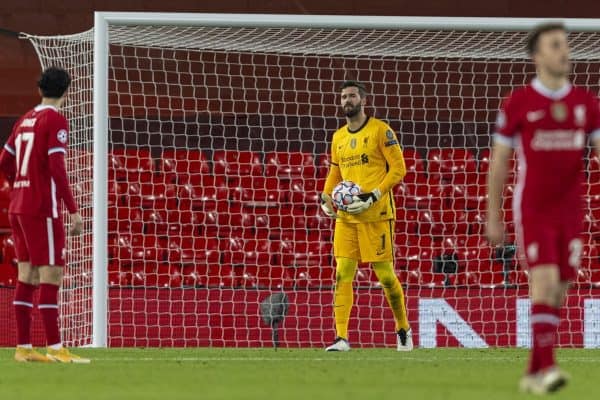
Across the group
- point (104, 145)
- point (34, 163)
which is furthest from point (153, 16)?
A: point (34, 163)

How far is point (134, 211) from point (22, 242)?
7.12 metres

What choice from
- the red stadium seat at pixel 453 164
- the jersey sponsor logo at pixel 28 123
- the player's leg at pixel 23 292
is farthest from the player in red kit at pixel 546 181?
the red stadium seat at pixel 453 164

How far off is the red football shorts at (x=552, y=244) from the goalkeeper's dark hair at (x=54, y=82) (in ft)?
10.1

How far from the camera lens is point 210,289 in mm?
11695

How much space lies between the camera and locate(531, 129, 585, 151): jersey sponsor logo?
17.5 ft

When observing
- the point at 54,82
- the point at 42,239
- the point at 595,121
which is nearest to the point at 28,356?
the point at 42,239

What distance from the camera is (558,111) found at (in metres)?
5.34

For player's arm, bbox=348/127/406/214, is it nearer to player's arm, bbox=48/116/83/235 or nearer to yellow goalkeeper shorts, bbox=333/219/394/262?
yellow goalkeeper shorts, bbox=333/219/394/262

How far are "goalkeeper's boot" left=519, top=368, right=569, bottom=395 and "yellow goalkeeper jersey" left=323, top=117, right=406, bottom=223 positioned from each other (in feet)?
12.4

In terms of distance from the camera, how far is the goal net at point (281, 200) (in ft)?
37.9

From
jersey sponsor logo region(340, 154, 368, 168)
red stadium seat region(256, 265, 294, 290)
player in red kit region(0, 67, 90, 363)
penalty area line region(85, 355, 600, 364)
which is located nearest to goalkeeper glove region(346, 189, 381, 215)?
jersey sponsor logo region(340, 154, 368, 168)

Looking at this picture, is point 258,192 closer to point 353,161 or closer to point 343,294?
point 353,161

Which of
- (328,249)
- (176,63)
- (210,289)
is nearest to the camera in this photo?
(210,289)

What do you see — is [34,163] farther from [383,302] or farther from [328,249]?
[328,249]
